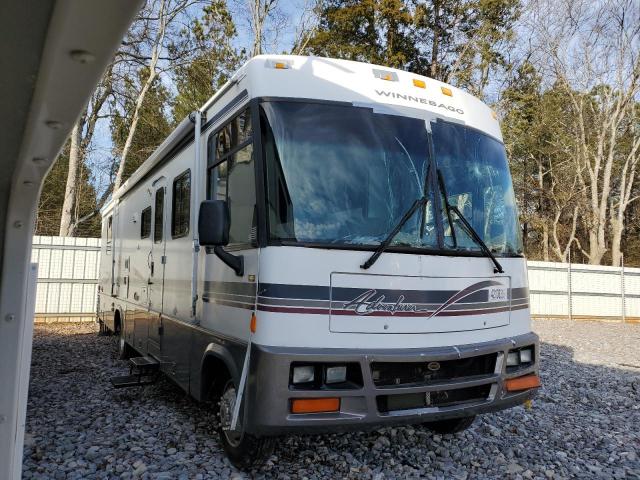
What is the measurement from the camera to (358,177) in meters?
3.67

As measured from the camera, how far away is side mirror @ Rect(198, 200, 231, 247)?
3.49 metres

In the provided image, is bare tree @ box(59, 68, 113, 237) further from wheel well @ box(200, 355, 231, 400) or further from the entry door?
wheel well @ box(200, 355, 231, 400)

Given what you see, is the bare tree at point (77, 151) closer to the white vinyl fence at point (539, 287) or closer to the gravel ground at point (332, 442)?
the white vinyl fence at point (539, 287)

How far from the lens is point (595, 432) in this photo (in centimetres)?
505

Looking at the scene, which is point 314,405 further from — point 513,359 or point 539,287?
point 539,287

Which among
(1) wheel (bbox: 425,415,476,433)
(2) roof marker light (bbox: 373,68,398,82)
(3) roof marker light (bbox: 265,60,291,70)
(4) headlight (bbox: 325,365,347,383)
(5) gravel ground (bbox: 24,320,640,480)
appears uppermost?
(2) roof marker light (bbox: 373,68,398,82)

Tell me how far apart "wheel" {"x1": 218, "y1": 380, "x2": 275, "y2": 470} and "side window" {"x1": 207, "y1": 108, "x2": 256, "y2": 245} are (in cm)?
114

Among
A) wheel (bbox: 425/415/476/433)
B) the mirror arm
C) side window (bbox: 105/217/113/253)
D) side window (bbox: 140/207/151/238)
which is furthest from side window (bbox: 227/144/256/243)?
side window (bbox: 105/217/113/253)

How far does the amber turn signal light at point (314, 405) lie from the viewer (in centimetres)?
322

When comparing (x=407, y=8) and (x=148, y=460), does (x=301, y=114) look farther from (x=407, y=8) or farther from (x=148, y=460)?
(x=407, y=8)

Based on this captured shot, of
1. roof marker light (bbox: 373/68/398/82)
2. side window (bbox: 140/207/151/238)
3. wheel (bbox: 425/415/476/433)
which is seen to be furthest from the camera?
side window (bbox: 140/207/151/238)

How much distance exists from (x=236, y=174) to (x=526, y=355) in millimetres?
2648

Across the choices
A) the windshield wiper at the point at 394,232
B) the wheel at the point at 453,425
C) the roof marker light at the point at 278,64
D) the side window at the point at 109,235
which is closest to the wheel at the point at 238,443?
the windshield wiper at the point at 394,232

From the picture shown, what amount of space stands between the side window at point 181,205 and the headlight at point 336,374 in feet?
7.18
